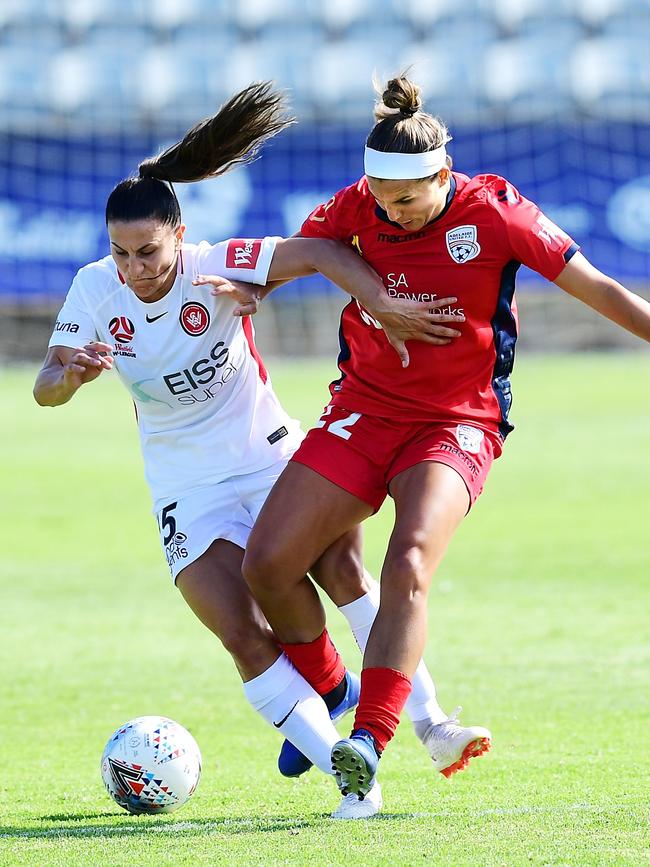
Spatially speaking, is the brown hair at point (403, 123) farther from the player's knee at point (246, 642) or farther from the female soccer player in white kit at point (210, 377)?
the player's knee at point (246, 642)

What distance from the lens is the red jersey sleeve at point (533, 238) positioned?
536cm

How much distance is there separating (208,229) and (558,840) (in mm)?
22645

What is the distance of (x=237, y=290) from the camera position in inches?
225

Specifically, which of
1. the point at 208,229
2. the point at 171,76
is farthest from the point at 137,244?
the point at 171,76

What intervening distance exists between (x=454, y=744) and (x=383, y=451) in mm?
1190

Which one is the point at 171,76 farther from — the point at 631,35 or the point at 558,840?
the point at 558,840

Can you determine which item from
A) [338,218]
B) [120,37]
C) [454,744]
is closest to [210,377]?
[338,218]

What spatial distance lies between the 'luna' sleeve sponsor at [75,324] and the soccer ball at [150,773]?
1.65 m

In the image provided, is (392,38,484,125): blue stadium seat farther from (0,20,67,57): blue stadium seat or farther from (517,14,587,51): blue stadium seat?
(0,20,67,57): blue stadium seat

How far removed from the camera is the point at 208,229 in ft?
86.3

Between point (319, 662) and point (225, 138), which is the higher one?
point (225, 138)

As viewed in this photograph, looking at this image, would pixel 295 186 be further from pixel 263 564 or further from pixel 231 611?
pixel 263 564

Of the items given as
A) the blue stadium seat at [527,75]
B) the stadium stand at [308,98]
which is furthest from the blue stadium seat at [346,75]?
the blue stadium seat at [527,75]

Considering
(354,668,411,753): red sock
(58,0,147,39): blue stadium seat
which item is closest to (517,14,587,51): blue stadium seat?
(58,0,147,39): blue stadium seat
